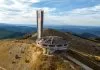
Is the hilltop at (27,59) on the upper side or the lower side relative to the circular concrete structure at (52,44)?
lower

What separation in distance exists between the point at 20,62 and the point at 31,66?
4375 millimetres

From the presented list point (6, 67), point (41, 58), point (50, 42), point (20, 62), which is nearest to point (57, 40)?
point (50, 42)

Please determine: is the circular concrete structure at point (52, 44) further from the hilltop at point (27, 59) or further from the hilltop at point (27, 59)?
the hilltop at point (27, 59)

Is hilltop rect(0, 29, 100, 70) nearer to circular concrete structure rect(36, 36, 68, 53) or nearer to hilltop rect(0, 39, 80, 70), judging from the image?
hilltop rect(0, 39, 80, 70)

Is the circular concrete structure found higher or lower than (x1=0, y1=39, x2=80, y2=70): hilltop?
higher

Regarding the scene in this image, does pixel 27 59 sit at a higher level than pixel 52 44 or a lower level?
lower

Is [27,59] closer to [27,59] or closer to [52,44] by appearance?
[27,59]

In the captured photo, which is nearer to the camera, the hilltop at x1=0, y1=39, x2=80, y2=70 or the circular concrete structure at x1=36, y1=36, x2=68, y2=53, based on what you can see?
the hilltop at x1=0, y1=39, x2=80, y2=70

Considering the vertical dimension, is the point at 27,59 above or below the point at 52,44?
below

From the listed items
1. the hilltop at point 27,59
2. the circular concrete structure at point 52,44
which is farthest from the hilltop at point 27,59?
the circular concrete structure at point 52,44

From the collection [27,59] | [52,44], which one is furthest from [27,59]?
[52,44]

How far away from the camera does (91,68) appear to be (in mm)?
51594

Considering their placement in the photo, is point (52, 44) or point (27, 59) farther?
point (27, 59)

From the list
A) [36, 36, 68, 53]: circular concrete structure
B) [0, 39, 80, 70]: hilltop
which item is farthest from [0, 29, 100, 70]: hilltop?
[36, 36, 68, 53]: circular concrete structure
